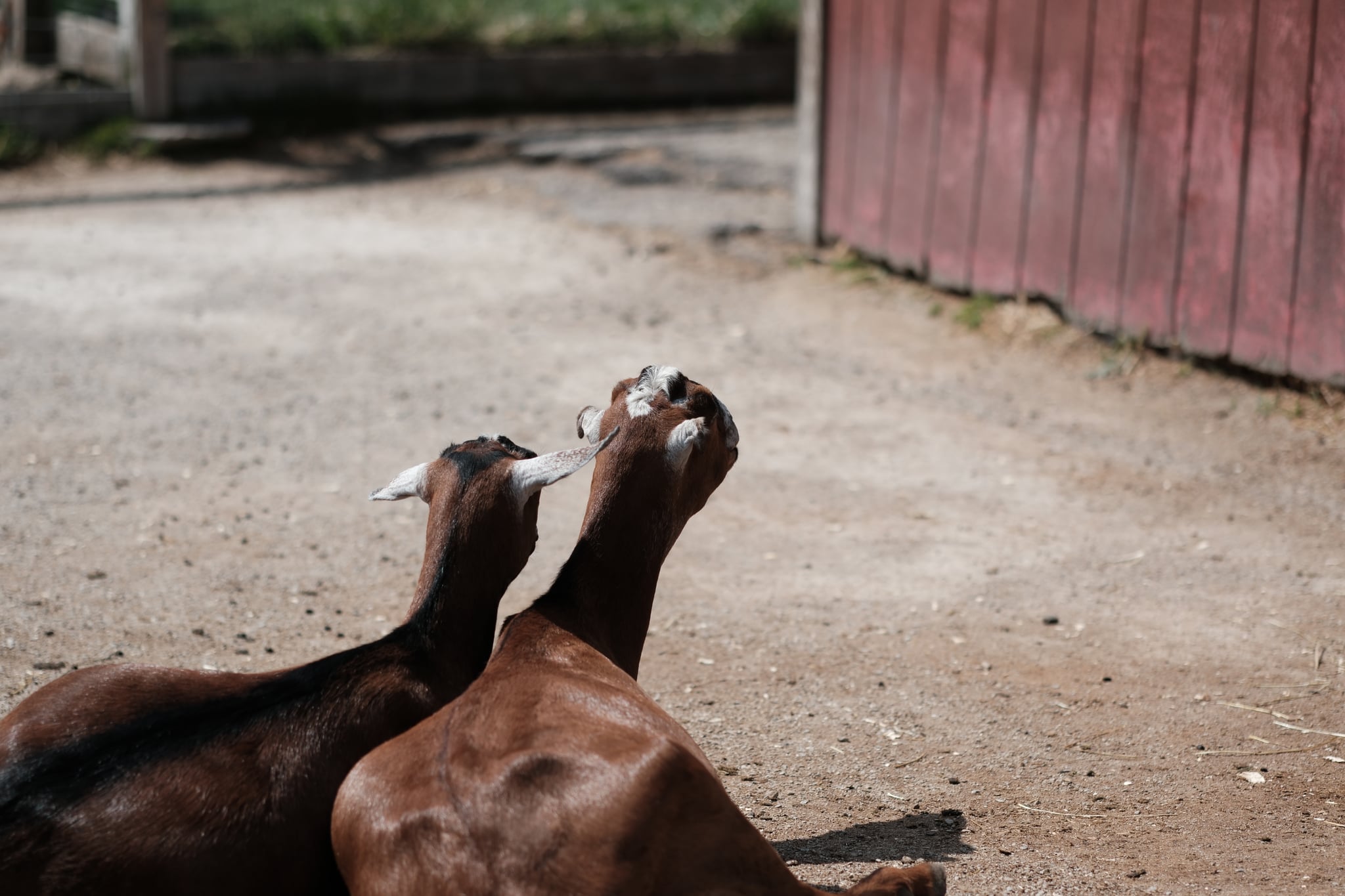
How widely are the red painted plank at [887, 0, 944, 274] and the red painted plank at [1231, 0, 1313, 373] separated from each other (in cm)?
228

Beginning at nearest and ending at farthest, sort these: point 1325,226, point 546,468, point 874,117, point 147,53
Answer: point 546,468
point 1325,226
point 874,117
point 147,53

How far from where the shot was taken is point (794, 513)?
6.05 metres

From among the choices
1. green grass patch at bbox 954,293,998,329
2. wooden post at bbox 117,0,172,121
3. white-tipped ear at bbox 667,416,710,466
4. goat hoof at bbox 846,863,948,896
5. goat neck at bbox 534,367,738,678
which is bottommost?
goat hoof at bbox 846,863,948,896

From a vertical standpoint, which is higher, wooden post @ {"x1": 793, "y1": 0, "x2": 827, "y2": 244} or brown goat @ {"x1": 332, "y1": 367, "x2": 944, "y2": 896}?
wooden post @ {"x1": 793, "y1": 0, "x2": 827, "y2": 244}

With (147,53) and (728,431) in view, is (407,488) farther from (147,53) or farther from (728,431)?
(147,53)

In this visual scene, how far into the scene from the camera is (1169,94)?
7.59 meters

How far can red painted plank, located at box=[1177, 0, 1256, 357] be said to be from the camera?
7.23 m

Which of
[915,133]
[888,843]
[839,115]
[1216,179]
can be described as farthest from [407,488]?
[839,115]

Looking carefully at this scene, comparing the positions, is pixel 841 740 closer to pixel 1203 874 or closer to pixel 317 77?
pixel 1203 874

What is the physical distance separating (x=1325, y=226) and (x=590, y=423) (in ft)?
14.7

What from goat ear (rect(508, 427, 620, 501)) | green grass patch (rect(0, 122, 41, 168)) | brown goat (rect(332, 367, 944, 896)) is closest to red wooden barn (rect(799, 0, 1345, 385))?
goat ear (rect(508, 427, 620, 501))

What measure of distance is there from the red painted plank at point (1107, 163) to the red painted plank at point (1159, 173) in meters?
0.07

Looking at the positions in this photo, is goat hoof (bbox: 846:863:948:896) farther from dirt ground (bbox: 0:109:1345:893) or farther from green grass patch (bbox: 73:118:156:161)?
green grass patch (bbox: 73:118:156:161)

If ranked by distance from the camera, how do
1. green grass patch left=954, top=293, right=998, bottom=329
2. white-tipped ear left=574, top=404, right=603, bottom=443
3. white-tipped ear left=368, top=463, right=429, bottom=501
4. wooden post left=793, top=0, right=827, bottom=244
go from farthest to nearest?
wooden post left=793, top=0, right=827, bottom=244
green grass patch left=954, top=293, right=998, bottom=329
white-tipped ear left=574, top=404, right=603, bottom=443
white-tipped ear left=368, top=463, right=429, bottom=501
